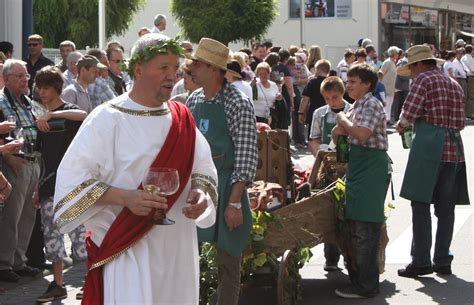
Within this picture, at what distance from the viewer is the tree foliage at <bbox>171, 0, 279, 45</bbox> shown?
36.5m

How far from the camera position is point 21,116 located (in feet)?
29.6

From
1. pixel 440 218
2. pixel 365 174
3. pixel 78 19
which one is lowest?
pixel 440 218

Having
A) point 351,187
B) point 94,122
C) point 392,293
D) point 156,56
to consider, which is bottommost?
point 392,293

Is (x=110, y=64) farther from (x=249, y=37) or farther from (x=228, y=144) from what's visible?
(x=249, y=37)

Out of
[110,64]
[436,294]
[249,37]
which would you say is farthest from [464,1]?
[436,294]

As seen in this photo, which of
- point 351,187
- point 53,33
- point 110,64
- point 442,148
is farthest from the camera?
point 53,33

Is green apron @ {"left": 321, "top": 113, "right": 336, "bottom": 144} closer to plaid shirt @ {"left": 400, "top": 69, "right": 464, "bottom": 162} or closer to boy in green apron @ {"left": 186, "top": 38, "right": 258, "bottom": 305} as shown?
plaid shirt @ {"left": 400, "top": 69, "right": 464, "bottom": 162}

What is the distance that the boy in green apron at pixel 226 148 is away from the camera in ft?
21.5

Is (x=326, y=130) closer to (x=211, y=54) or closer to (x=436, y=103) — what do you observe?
(x=436, y=103)

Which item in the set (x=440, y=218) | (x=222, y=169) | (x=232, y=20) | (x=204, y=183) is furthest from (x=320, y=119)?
(x=232, y=20)

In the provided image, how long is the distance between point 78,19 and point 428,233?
4405cm

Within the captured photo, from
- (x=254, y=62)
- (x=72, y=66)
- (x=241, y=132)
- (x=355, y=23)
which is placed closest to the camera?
(x=241, y=132)

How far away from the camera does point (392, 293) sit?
28.1ft

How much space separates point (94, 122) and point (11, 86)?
4418 millimetres
